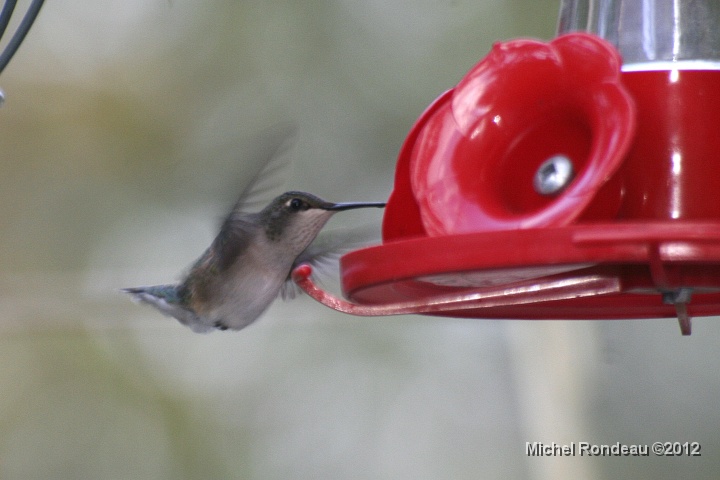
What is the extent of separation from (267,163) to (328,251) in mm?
718

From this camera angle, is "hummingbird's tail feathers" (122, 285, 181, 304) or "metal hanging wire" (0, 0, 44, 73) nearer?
"metal hanging wire" (0, 0, 44, 73)

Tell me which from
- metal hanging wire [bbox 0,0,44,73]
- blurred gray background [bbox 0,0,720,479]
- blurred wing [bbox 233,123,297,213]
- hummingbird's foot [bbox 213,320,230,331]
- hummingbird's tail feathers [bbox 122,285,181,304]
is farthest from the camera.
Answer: blurred gray background [bbox 0,0,720,479]

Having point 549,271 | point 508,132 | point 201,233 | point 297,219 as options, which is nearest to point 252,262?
point 297,219

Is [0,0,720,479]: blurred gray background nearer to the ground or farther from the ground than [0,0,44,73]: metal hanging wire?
nearer to the ground

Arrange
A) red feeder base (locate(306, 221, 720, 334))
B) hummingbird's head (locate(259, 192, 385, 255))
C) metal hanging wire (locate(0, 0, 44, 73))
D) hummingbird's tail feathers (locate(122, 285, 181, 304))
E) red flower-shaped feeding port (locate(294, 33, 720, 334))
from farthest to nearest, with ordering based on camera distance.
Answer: hummingbird's tail feathers (locate(122, 285, 181, 304)) < hummingbird's head (locate(259, 192, 385, 255)) < metal hanging wire (locate(0, 0, 44, 73)) < red flower-shaped feeding port (locate(294, 33, 720, 334)) < red feeder base (locate(306, 221, 720, 334))

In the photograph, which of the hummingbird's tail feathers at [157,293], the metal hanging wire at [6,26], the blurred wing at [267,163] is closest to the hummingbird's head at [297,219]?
the blurred wing at [267,163]

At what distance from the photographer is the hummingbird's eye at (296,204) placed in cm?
318

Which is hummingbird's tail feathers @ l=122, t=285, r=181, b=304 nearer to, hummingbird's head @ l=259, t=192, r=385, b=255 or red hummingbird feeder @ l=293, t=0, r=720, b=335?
hummingbird's head @ l=259, t=192, r=385, b=255

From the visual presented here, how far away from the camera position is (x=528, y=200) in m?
1.87

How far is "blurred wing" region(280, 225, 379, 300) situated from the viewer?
3.21 m

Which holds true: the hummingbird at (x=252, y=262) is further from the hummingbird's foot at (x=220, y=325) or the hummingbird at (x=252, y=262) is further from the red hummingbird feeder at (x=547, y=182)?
the red hummingbird feeder at (x=547, y=182)

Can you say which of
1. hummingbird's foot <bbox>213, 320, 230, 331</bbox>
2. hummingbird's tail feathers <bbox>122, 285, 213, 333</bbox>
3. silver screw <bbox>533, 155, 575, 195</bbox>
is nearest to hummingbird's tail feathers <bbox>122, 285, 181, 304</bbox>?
hummingbird's tail feathers <bbox>122, 285, 213, 333</bbox>

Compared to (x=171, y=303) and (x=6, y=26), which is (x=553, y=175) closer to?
(x=6, y=26)

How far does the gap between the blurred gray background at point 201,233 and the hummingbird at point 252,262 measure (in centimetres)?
295
